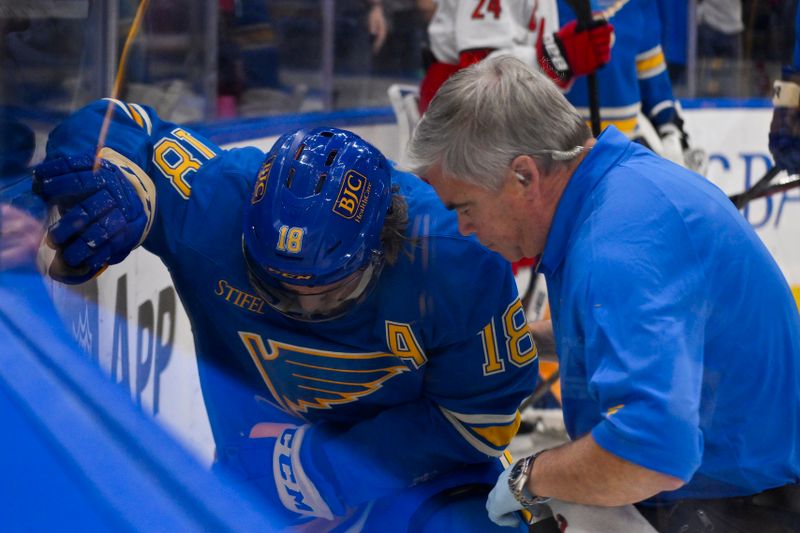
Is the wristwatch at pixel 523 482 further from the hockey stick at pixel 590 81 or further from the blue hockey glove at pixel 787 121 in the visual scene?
the hockey stick at pixel 590 81

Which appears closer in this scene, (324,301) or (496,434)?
(324,301)

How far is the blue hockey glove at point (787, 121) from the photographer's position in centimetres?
148

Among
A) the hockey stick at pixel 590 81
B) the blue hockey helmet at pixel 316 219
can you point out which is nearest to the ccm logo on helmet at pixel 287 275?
the blue hockey helmet at pixel 316 219

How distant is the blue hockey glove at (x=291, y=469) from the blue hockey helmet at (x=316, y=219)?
17 cm

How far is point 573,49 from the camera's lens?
1.91m

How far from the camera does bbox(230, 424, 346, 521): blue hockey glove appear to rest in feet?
3.13

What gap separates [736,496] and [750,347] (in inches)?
6.2

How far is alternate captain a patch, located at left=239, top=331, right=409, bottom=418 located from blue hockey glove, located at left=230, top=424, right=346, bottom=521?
69 millimetres

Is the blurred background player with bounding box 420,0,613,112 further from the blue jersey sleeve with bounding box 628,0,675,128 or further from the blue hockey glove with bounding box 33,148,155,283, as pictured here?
the blue jersey sleeve with bounding box 628,0,675,128

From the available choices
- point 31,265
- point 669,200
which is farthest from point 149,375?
point 669,200

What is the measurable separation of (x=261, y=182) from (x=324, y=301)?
0.57 feet

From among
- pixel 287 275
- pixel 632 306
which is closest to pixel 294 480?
pixel 287 275

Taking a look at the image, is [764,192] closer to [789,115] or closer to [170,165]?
[789,115]

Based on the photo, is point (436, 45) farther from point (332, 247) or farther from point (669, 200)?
point (669, 200)
